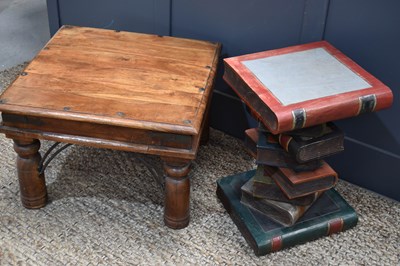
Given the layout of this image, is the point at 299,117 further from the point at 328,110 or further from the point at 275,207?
the point at 275,207

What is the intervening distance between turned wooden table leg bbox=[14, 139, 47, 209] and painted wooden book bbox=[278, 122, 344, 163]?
2.78 ft

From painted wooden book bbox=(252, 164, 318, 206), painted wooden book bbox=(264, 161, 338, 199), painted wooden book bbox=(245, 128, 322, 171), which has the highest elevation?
painted wooden book bbox=(245, 128, 322, 171)

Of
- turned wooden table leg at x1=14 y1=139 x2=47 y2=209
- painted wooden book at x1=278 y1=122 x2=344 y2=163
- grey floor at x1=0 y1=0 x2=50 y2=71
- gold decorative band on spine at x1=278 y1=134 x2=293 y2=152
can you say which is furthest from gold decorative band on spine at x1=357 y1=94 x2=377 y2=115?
grey floor at x1=0 y1=0 x2=50 y2=71

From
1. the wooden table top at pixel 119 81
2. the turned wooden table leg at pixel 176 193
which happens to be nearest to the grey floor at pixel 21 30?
the wooden table top at pixel 119 81

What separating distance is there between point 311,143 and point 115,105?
2.13 ft

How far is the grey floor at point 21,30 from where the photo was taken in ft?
10.8

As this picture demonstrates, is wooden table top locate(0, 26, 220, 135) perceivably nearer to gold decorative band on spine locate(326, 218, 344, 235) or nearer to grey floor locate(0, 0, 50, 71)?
gold decorative band on spine locate(326, 218, 344, 235)

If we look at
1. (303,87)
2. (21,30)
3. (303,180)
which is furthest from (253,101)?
(21,30)

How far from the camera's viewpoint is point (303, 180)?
2059mm

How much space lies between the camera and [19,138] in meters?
2.06

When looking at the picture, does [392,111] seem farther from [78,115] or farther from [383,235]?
[78,115]

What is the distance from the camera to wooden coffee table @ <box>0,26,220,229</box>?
1970 millimetres

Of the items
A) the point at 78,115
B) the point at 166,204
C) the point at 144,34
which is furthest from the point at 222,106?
the point at 78,115

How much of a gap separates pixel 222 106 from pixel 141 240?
0.78 meters
